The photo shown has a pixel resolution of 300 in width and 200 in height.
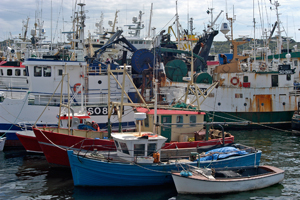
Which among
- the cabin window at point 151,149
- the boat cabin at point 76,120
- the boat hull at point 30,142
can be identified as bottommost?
the boat hull at point 30,142

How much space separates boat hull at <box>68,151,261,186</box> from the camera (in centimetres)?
1345

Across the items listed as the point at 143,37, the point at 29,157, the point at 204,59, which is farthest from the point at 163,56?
the point at 29,157

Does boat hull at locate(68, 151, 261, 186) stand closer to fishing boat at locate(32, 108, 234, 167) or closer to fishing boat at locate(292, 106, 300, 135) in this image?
fishing boat at locate(32, 108, 234, 167)

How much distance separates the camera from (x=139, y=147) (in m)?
13.9

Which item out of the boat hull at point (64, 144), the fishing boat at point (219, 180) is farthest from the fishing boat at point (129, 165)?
the boat hull at point (64, 144)

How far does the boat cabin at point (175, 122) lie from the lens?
1650cm

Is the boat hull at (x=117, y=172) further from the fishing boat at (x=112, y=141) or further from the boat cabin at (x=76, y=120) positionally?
the boat cabin at (x=76, y=120)

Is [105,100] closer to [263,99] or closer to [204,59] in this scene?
[263,99]

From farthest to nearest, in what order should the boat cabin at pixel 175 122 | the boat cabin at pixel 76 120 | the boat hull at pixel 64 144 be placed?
the boat cabin at pixel 76 120 < the boat cabin at pixel 175 122 < the boat hull at pixel 64 144

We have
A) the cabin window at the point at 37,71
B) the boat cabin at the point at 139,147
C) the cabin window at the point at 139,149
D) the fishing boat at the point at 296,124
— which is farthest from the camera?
the fishing boat at the point at 296,124

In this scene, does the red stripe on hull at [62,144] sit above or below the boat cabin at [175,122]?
below

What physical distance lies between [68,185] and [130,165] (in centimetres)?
342

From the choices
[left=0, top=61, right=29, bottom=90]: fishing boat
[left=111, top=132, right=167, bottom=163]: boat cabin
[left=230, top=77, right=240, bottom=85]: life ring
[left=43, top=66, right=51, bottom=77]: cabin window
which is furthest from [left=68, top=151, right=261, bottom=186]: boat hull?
[left=230, top=77, right=240, bottom=85]: life ring

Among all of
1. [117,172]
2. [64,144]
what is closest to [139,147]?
[117,172]
